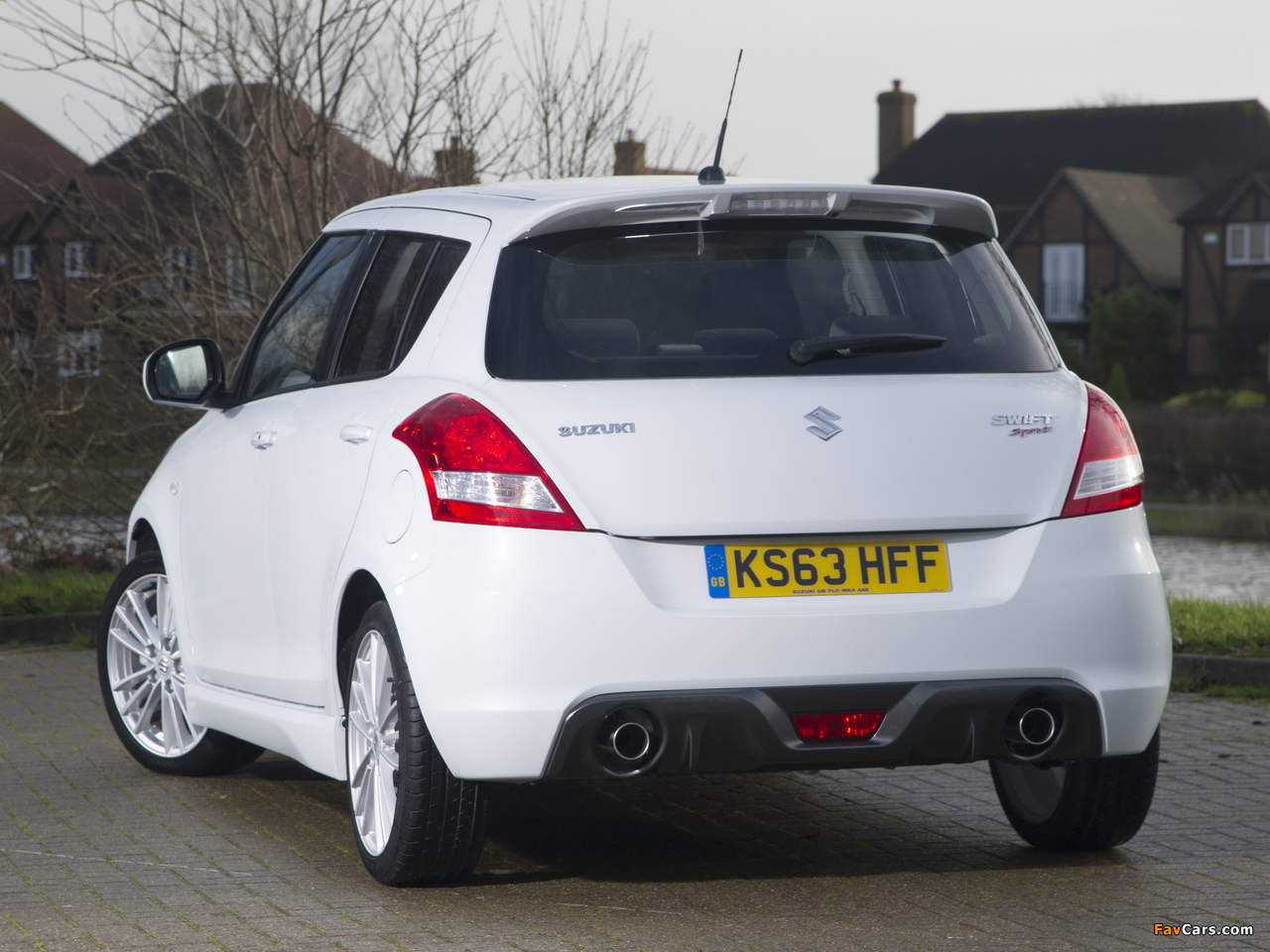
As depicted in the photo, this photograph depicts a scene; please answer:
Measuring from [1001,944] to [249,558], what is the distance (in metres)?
2.62

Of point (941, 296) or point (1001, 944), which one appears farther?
point (941, 296)

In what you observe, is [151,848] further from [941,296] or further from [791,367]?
[941,296]

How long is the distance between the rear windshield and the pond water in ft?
48.5

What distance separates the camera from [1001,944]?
4.45 meters

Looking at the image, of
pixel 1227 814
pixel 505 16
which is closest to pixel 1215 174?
pixel 505 16

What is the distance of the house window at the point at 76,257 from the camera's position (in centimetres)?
1300

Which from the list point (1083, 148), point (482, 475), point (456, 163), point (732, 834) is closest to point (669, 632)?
point (482, 475)

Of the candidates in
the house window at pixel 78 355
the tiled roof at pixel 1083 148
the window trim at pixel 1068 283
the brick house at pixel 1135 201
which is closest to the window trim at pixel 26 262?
the house window at pixel 78 355

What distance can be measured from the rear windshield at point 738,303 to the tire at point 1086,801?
44.5 inches

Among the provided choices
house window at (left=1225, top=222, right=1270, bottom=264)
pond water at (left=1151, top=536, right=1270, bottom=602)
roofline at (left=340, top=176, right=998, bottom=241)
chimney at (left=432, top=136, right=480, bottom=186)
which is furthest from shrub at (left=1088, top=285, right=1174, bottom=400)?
roofline at (left=340, top=176, right=998, bottom=241)

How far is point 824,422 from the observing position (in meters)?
4.67

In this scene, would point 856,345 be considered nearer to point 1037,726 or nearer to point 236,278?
point 1037,726

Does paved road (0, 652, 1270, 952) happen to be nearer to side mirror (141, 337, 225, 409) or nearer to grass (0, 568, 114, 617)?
side mirror (141, 337, 225, 409)

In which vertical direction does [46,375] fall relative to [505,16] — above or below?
below
